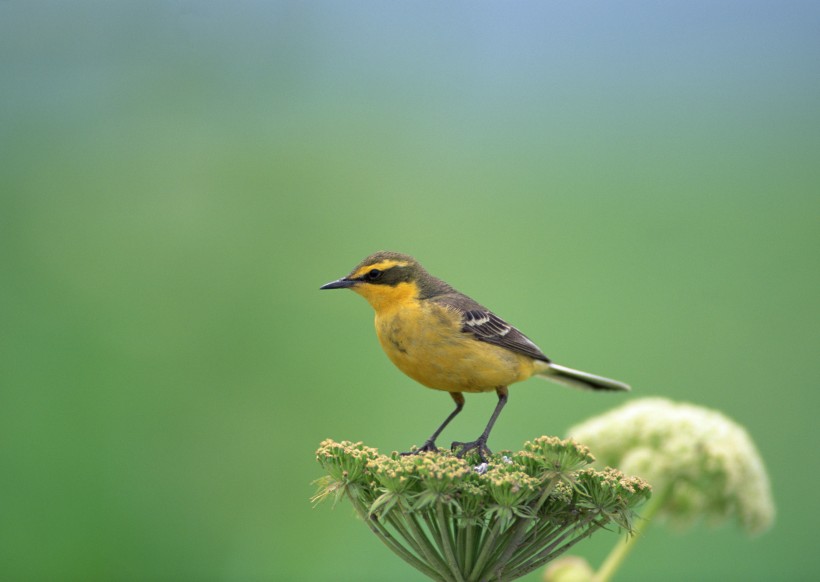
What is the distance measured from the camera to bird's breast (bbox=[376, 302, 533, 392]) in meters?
4.52

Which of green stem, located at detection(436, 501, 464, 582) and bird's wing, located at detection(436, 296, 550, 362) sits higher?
bird's wing, located at detection(436, 296, 550, 362)

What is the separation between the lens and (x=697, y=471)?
539cm

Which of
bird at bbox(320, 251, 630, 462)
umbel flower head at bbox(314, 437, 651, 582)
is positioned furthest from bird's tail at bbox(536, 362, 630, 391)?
umbel flower head at bbox(314, 437, 651, 582)

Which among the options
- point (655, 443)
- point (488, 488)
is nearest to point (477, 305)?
point (655, 443)

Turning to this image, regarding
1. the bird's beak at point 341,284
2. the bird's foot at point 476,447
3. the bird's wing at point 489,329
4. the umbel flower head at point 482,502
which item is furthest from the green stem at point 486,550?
the bird's beak at point 341,284

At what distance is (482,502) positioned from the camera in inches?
129

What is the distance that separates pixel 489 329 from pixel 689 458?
167 centimetres

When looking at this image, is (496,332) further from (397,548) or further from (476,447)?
(397,548)

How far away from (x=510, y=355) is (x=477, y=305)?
439 mm

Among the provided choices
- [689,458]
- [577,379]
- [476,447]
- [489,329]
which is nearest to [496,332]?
[489,329]

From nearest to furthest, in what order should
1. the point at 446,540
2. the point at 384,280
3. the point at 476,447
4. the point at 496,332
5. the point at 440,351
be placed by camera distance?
the point at 446,540 → the point at 476,447 → the point at 440,351 → the point at 384,280 → the point at 496,332

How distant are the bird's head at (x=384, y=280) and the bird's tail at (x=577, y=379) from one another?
0.99 metres

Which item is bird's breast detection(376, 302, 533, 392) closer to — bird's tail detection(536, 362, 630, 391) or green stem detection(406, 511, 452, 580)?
bird's tail detection(536, 362, 630, 391)

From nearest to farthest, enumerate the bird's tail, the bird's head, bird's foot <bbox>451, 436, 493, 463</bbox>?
bird's foot <bbox>451, 436, 493, 463</bbox> < the bird's head < the bird's tail
